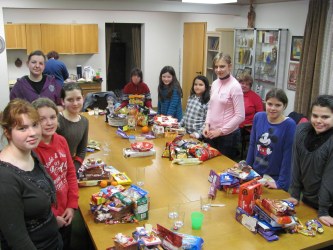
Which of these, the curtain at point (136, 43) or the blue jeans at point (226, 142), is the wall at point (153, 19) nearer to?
the curtain at point (136, 43)

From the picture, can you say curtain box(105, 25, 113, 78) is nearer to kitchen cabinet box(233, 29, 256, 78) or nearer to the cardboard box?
kitchen cabinet box(233, 29, 256, 78)

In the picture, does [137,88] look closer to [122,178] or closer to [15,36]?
[122,178]

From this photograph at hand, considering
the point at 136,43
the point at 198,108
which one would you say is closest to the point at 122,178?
the point at 198,108

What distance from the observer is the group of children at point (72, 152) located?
1426 millimetres

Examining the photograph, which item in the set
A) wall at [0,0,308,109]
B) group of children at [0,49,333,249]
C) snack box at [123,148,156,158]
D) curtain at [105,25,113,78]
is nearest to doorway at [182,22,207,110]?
wall at [0,0,308,109]

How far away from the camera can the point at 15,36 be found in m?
6.60

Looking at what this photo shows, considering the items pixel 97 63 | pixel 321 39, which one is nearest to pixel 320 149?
pixel 321 39

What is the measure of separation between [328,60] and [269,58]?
109cm

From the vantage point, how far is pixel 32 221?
149 centimetres

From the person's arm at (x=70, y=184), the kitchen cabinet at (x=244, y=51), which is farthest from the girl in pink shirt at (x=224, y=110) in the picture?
the kitchen cabinet at (x=244, y=51)

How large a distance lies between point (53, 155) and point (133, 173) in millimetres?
812

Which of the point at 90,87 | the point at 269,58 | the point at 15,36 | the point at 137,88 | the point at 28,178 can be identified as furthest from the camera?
the point at 90,87

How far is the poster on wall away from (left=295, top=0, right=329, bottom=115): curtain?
0.28m

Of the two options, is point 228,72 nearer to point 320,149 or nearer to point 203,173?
point 203,173
